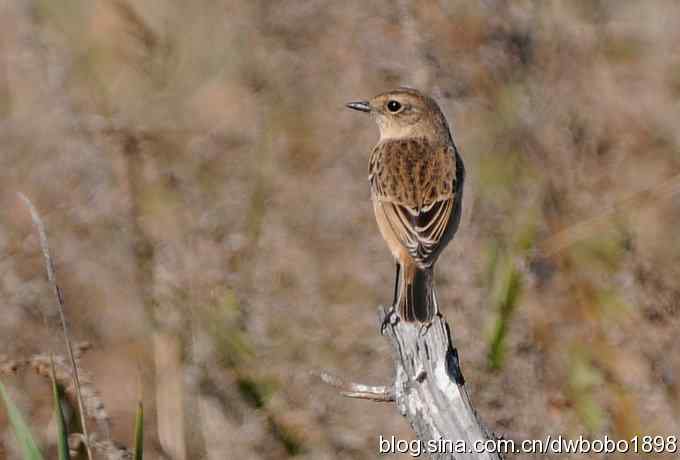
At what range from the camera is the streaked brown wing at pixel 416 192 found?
424 cm

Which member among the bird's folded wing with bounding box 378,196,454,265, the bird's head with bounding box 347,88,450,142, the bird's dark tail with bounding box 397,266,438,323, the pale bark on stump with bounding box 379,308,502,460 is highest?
the bird's head with bounding box 347,88,450,142

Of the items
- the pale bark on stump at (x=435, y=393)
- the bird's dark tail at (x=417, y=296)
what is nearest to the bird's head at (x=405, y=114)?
the bird's dark tail at (x=417, y=296)

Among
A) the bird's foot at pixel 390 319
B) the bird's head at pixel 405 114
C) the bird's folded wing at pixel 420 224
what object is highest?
the bird's head at pixel 405 114

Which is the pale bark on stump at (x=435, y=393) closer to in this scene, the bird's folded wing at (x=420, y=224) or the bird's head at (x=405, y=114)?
the bird's folded wing at (x=420, y=224)

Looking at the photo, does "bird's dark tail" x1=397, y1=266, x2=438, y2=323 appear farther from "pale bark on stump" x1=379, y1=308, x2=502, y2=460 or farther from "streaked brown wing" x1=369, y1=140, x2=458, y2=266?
"pale bark on stump" x1=379, y1=308, x2=502, y2=460

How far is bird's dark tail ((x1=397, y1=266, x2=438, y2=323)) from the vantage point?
3.71m

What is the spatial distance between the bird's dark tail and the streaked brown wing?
0.22 ft

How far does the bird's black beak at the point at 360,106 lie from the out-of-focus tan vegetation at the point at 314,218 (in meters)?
0.20

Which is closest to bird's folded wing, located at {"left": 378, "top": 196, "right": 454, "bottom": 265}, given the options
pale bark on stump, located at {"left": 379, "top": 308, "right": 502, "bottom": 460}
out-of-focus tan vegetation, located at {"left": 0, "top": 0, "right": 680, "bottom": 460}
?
out-of-focus tan vegetation, located at {"left": 0, "top": 0, "right": 680, "bottom": 460}

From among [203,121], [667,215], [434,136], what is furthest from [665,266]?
[203,121]

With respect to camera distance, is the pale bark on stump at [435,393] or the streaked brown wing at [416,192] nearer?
the pale bark on stump at [435,393]

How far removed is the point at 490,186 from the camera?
4.84 metres

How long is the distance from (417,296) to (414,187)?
79cm

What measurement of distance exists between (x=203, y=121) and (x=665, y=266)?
7.82 feet
